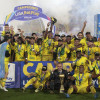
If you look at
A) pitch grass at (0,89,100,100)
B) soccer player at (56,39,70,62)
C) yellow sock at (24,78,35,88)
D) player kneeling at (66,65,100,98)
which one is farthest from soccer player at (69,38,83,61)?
pitch grass at (0,89,100,100)

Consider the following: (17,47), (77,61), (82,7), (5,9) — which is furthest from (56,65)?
(82,7)

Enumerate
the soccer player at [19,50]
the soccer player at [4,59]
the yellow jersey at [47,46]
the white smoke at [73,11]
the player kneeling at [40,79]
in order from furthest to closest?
1. the white smoke at [73,11]
2. the yellow jersey at [47,46]
3. the soccer player at [19,50]
4. the soccer player at [4,59]
5. the player kneeling at [40,79]

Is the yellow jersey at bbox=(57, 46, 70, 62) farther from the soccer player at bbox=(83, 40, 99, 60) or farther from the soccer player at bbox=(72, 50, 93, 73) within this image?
the soccer player at bbox=(72, 50, 93, 73)

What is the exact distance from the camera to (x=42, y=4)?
6825cm

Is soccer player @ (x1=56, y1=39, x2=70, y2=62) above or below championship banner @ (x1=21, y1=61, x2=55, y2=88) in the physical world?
above

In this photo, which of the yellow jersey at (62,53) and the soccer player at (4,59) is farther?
the yellow jersey at (62,53)

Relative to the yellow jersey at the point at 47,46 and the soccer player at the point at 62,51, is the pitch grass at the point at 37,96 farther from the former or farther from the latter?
the yellow jersey at the point at 47,46

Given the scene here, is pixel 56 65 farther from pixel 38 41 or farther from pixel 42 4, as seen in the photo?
pixel 42 4

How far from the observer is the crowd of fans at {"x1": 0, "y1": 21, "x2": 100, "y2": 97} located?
6734mm

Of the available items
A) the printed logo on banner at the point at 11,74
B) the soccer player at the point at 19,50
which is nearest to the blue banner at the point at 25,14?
the soccer player at the point at 19,50

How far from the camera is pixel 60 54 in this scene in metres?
7.87

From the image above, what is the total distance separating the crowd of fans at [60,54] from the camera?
673cm

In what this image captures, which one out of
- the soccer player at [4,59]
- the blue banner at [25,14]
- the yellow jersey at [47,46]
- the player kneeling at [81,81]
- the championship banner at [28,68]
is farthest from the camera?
the blue banner at [25,14]

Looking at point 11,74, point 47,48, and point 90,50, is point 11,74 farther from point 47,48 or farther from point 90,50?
point 90,50
